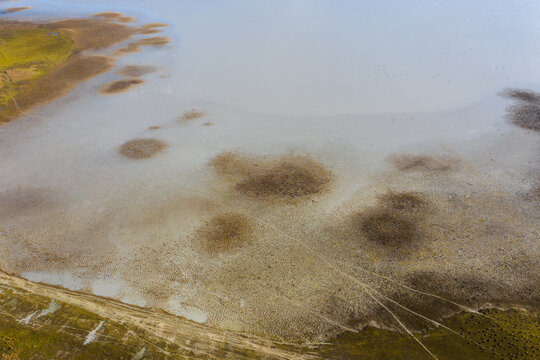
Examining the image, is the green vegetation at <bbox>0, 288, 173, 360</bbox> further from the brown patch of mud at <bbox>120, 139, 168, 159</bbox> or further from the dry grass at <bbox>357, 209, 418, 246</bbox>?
the brown patch of mud at <bbox>120, 139, 168, 159</bbox>

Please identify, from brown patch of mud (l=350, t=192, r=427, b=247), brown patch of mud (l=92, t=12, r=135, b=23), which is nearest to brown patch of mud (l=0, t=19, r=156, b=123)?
brown patch of mud (l=92, t=12, r=135, b=23)

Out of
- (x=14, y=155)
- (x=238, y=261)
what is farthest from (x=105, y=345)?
(x=14, y=155)

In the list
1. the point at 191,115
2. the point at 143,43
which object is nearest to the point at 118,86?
the point at 191,115

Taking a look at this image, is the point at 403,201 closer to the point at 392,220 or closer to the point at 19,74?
the point at 392,220

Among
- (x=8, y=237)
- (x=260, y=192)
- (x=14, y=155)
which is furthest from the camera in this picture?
(x=14, y=155)

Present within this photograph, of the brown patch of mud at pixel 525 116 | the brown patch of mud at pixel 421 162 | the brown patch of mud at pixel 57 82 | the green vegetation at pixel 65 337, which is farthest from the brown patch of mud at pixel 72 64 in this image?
the brown patch of mud at pixel 525 116

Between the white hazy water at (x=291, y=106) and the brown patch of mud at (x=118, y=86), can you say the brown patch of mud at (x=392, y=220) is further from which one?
the brown patch of mud at (x=118, y=86)

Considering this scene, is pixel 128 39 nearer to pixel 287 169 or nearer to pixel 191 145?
pixel 191 145
